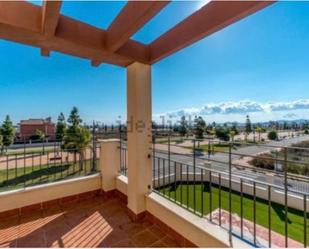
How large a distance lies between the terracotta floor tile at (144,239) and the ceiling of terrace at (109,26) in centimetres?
204

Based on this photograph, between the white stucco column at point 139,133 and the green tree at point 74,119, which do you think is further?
the green tree at point 74,119

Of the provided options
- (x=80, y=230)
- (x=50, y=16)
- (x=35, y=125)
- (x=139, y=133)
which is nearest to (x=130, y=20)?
(x=50, y=16)

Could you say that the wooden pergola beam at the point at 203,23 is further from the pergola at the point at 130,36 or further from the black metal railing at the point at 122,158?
the black metal railing at the point at 122,158

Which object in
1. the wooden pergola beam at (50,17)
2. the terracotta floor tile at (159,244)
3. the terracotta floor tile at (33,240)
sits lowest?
the terracotta floor tile at (159,244)

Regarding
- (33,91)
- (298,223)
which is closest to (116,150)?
(298,223)

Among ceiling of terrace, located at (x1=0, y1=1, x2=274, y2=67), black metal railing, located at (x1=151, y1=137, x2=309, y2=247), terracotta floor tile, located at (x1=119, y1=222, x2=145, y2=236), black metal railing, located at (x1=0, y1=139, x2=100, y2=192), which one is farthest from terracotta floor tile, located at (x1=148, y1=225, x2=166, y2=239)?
ceiling of terrace, located at (x1=0, y1=1, x2=274, y2=67)

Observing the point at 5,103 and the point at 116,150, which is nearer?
the point at 116,150

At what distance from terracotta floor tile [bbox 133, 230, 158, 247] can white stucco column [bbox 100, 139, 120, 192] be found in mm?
1144

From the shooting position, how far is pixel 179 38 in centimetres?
183

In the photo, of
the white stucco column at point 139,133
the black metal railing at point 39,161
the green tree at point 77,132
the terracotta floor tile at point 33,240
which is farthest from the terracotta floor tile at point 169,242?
the green tree at point 77,132

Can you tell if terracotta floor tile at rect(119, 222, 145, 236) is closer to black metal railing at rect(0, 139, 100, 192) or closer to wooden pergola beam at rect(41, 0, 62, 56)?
black metal railing at rect(0, 139, 100, 192)

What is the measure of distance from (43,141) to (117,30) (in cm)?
229

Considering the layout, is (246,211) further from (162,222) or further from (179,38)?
(179,38)

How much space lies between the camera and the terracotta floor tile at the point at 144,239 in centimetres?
194
